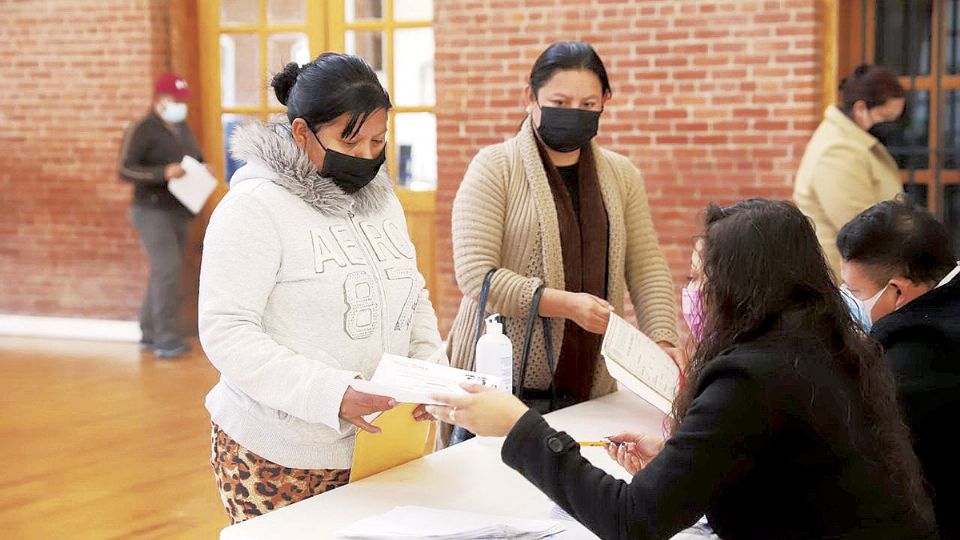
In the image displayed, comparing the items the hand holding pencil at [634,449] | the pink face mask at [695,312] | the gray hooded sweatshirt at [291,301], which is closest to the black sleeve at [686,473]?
the pink face mask at [695,312]

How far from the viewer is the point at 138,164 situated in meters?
7.69

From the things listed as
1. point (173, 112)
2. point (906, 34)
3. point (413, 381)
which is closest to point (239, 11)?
point (173, 112)

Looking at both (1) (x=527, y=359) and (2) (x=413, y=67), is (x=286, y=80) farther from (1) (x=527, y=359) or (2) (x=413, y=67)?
(2) (x=413, y=67)

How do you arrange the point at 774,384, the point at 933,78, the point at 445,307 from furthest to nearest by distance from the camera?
1. the point at 445,307
2. the point at 933,78
3. the point at 774,384

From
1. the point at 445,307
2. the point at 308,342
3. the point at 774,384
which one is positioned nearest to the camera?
the point at 774,384

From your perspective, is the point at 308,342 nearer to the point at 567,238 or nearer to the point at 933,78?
the point at 567,238

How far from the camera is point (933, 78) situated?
613 centimetres

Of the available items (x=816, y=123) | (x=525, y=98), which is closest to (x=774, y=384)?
(x=525, y=98)

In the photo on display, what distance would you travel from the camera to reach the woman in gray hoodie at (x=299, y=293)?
2.25 meters

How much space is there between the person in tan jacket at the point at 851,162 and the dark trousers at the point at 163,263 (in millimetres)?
4155

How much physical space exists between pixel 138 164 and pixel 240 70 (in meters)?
1.09

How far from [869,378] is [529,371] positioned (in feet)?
4.54

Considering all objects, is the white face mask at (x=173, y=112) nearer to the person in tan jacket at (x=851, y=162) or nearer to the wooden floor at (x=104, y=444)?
the wooden floor at (x=104, y=444)

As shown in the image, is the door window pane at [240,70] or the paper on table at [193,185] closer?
the paper on table at [193,185]
